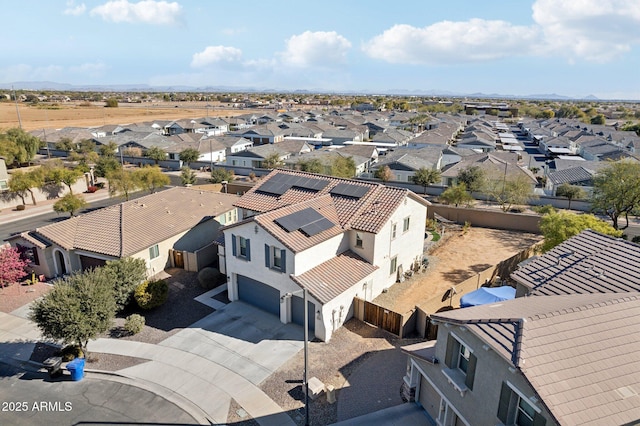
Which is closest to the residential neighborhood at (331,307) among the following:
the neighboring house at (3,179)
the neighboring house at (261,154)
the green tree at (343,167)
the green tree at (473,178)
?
the neighboring house at (3,179)

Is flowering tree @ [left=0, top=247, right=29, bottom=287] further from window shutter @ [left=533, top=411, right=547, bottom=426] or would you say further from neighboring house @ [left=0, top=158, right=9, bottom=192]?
window shutter @ [left=533, top=411, right=547, bottom=426]

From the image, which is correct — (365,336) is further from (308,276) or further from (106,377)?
(106,377)

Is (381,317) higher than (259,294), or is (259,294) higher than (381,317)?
(259,294)

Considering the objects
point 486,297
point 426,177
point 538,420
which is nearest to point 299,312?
point 486,297

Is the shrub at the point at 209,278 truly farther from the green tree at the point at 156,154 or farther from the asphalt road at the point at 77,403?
the green tree at the point at 156,154

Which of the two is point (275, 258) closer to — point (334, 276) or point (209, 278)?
point (334, 276)

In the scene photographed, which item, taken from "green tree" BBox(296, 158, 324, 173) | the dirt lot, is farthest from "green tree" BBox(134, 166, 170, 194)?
the dirt lot

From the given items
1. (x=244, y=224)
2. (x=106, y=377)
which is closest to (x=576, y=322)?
(x=244, y=224)
